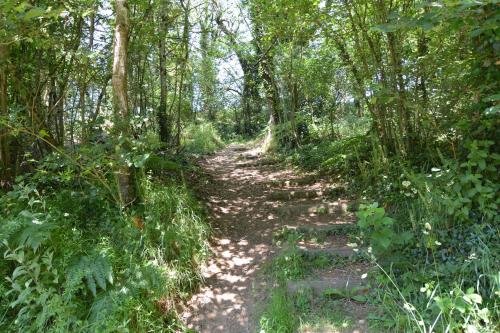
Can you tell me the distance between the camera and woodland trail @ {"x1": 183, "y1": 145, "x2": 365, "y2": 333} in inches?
138

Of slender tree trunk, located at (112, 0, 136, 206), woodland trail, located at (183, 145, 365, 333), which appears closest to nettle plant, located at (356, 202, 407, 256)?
woodland trail, located at (183, 145, 365, 333)

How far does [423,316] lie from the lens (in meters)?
2.61

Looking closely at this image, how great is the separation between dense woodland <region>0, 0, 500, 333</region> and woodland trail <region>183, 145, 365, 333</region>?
0.88 feet

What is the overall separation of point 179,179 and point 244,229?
66.8 inches

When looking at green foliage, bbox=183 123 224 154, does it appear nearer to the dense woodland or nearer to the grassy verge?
the dense woodland

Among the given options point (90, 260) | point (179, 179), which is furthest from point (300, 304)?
point (179, 179)

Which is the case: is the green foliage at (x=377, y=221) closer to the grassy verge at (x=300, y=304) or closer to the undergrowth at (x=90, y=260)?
the grassy verge at (x=300, y=304)

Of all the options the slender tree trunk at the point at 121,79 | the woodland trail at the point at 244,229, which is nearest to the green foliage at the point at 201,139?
the woodland trail at the point at 244,229

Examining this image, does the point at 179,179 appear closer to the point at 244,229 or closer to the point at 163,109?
the point at 244,229

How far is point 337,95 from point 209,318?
9.03m

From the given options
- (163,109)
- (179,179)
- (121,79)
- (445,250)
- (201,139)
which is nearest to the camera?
(445,250)

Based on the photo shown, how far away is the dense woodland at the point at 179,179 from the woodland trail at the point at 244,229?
0.27 meters

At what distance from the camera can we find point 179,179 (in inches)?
250

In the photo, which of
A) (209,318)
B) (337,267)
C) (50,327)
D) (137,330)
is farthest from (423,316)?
(50,327)
